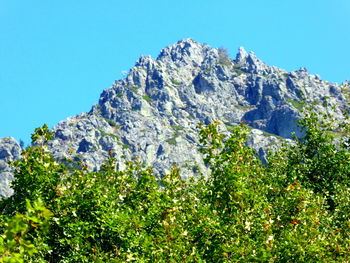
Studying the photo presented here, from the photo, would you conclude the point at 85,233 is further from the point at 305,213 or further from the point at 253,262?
the point at 305,213

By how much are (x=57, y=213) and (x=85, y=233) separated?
5.30 ft

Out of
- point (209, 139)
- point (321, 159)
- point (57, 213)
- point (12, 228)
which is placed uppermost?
point (321, 159)

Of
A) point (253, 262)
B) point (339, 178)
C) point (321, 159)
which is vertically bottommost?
point (253, 262)

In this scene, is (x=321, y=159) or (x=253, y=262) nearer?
(x=253, y=262)

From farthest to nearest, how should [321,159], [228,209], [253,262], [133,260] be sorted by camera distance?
[321,159] → [228,209] → [133,260] → [253,262]

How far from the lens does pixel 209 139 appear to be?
15031mm

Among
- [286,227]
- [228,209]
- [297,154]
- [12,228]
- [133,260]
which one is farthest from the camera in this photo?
[297,154]

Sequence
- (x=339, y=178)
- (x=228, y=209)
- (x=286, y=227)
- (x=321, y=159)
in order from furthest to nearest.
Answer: (x=321, y=159), (x=339, y=178), (x=286, y=227), (x=228, y=209)

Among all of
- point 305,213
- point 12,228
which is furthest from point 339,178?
point 12,228

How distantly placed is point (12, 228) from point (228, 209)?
10344mm

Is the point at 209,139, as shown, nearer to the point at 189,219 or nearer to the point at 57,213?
the point at 189,219

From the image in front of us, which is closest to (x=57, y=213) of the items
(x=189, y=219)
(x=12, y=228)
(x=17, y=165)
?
(x=17, y=165)

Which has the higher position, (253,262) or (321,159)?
(321,159)

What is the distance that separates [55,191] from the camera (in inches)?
639
